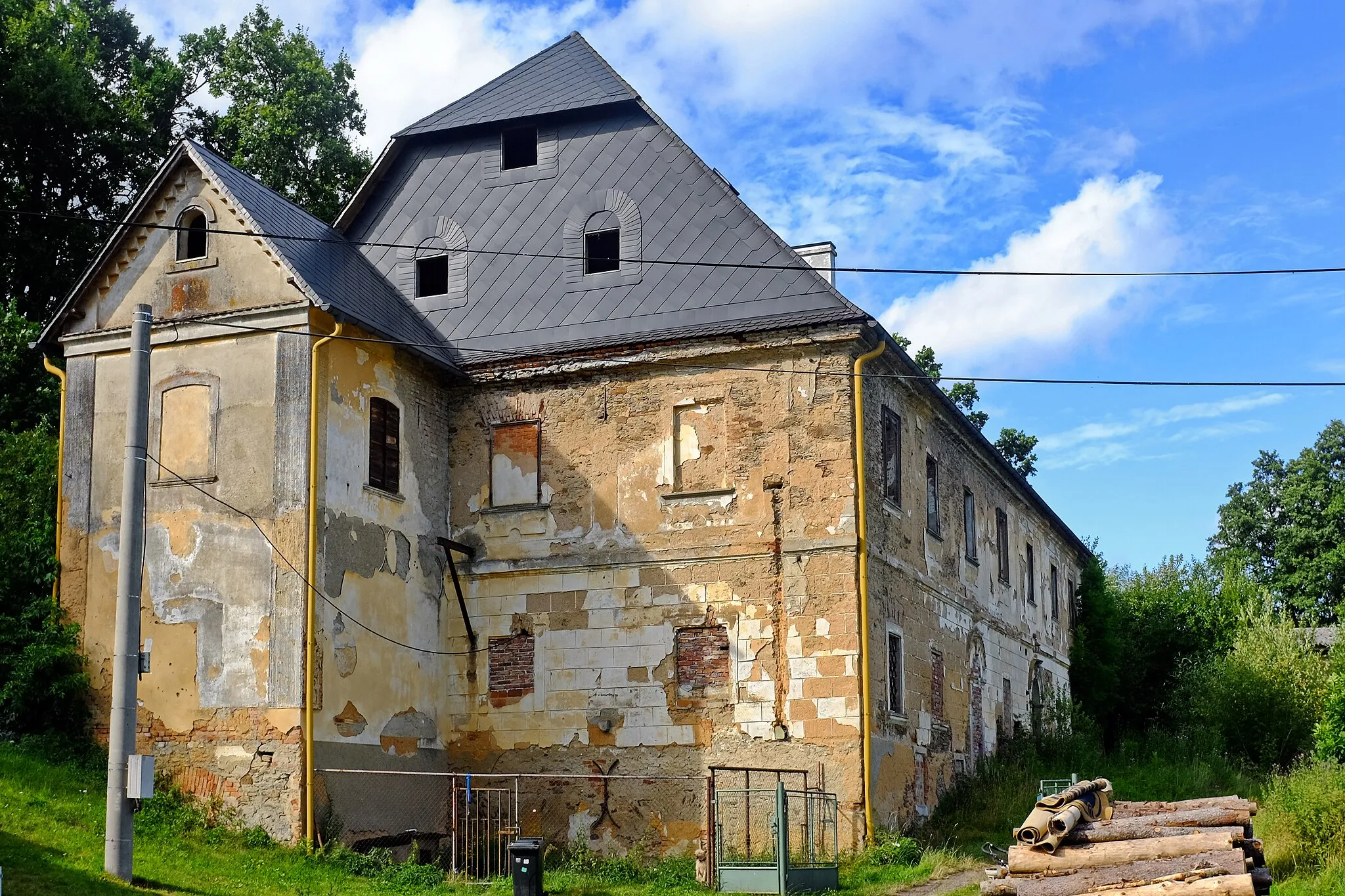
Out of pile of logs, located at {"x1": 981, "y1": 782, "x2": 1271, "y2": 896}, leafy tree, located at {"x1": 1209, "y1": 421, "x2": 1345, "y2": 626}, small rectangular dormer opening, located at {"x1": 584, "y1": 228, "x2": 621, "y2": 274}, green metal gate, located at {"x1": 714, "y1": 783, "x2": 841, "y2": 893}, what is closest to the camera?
pile of logs, located at {"x1": 981, "y1": 782, "x2": 1271, "y2": 896}

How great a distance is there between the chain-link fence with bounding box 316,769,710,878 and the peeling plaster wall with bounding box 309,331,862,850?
187 millimetres

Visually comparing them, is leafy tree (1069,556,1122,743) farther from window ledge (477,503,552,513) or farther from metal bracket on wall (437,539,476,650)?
metal bracket on wall (437,539,476,650)

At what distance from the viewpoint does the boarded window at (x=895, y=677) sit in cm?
2098

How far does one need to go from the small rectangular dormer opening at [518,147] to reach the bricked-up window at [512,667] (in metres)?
7.91

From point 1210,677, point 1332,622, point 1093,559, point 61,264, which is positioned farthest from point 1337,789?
point 1332,622

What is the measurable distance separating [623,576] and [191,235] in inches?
311

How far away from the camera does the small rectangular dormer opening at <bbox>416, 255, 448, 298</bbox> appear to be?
23.9 meters

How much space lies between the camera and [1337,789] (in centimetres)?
1797

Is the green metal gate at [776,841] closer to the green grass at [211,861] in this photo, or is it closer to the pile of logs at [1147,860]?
the green grass at [211,861]

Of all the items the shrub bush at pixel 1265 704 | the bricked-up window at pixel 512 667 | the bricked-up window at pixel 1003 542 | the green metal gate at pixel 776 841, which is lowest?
the green metal gate at pixel 776 841

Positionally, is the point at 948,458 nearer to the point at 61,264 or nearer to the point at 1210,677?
the point at 1210,677

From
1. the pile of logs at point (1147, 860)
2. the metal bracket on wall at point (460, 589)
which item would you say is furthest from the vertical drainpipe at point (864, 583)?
the metal bracket on wall at point (460, 589)

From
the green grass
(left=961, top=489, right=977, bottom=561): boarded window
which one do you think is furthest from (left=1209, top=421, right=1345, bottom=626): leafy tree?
the green grass

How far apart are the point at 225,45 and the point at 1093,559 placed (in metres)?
25.5
